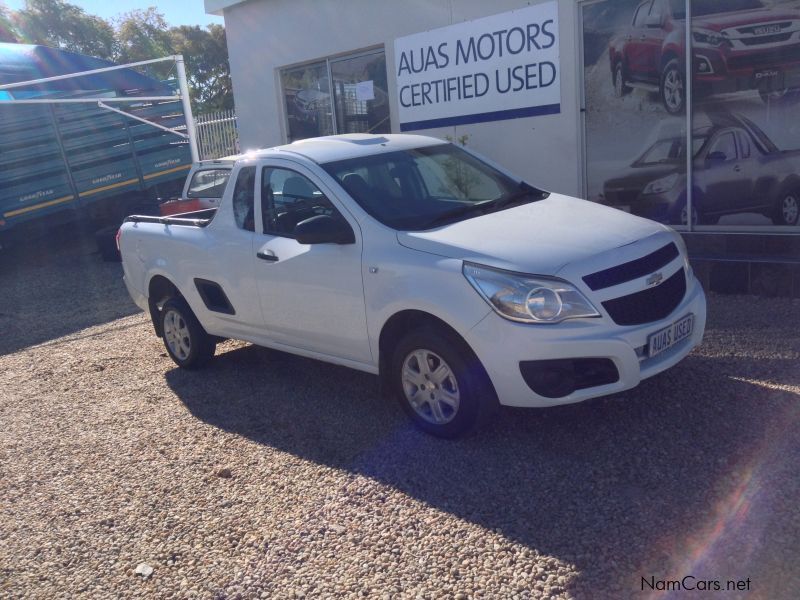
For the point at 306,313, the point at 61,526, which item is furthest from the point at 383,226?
the point at 61,526

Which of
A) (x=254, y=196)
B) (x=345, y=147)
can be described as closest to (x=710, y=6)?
(x=345, y=147)

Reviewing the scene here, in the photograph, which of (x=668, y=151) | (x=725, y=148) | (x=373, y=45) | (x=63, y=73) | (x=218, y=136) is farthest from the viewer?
(x=63, y=73)

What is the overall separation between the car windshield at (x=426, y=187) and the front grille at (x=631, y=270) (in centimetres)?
107

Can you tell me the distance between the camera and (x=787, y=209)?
7.83m

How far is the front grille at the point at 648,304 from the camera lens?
4164 millimetres

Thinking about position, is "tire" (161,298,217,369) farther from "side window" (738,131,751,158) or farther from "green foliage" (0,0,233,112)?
"green foliage" (0,0,233,112)

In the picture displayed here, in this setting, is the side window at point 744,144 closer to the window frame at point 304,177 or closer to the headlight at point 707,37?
the headlight at point 707,37

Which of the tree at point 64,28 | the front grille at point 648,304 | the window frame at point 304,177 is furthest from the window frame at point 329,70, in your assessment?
the tree at point 64,28

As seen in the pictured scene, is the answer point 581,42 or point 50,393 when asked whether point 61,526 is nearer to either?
point 50,393

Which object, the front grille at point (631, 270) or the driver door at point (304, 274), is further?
the driver door at point (304, 274)

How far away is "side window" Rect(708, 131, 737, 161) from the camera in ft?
26.5

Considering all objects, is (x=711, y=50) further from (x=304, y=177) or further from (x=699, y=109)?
(x=304, y=177)

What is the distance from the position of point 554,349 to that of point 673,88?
5402 millimetres

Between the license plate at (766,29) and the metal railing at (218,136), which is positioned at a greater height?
the license plate at (766,29)
